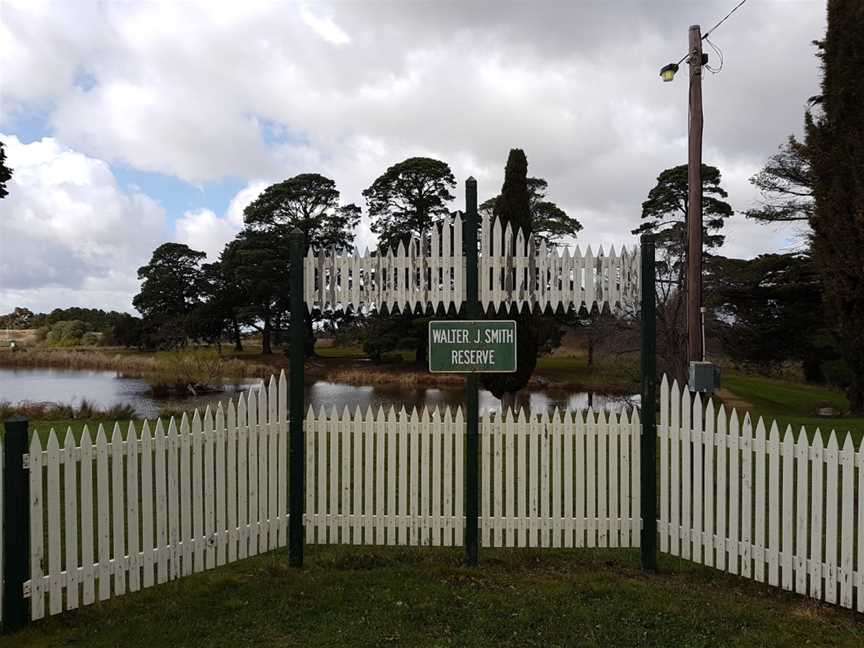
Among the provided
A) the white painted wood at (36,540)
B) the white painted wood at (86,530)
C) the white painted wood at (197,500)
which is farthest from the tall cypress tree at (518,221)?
the white painted wood at (36,540)

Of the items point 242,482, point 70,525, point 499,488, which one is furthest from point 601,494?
point 70,525

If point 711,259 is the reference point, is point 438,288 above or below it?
below

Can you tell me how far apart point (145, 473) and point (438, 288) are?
297 centimetres

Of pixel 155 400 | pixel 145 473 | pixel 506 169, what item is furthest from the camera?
pixel 155 400

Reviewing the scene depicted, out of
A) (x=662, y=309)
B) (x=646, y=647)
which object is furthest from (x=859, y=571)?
(x=662, y=309)

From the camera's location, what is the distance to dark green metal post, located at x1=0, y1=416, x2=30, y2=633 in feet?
13.1

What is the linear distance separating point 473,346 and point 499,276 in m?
0.72

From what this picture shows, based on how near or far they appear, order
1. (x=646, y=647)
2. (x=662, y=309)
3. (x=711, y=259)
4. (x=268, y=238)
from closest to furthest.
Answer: (x=646, y=647)
(x=662, y=309)
(x=711, y=259)
(x=268, y=238)

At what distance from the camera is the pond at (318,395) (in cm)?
2125

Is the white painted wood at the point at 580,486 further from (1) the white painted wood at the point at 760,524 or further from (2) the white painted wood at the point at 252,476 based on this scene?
(2) the white painted wood at the point at 252,476

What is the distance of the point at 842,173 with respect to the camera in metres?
15.7

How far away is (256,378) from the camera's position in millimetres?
27609

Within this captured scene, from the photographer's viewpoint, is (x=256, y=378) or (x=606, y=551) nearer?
(x=606, y=551)

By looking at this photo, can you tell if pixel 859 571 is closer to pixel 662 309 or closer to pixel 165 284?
pixel 662 309
